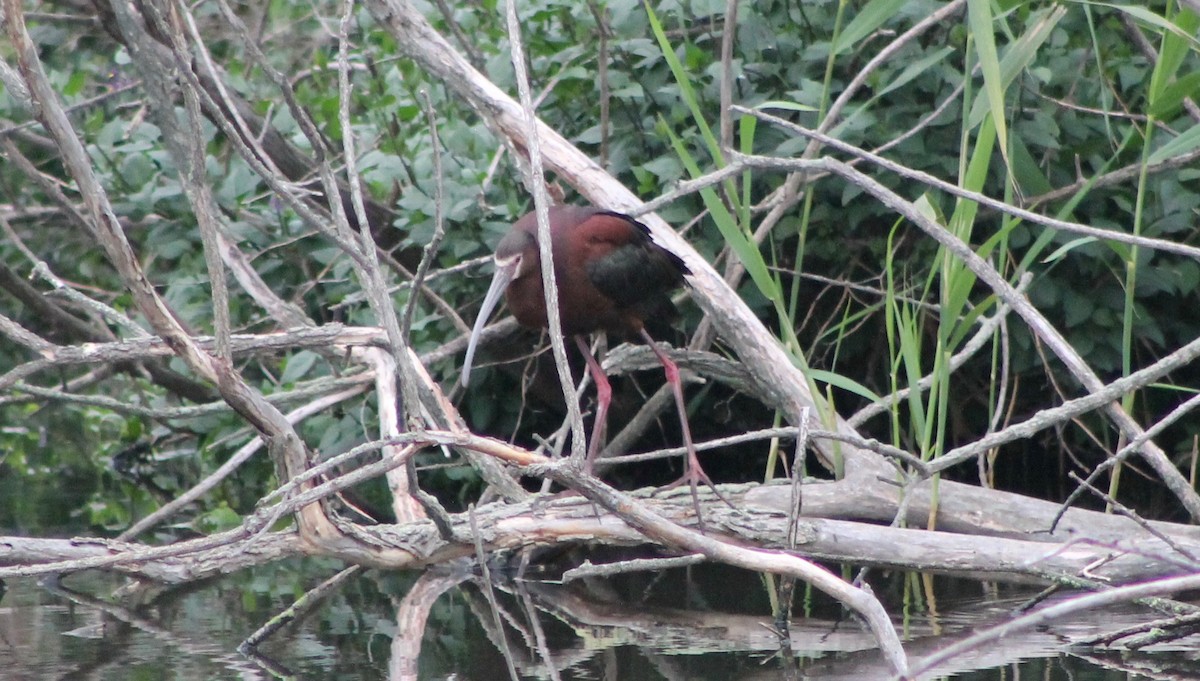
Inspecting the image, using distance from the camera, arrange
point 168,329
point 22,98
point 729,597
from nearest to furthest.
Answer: point 22,98, point 168,329, point 729,597

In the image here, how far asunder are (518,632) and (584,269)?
1.20 metres

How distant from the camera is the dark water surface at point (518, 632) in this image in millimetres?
3172

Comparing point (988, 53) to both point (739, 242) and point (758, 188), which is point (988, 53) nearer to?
point (739, 242)

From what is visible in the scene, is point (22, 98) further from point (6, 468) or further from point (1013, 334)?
point (6, 468)

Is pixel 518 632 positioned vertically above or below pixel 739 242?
below

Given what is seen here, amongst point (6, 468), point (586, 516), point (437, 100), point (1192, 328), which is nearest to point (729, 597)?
point (586, 516)

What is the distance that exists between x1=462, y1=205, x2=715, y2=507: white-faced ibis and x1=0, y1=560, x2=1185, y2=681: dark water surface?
49cm

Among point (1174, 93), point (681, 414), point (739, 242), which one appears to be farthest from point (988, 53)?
point (681, 414)

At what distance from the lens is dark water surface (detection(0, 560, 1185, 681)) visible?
10.4 feet

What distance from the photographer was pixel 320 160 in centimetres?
311

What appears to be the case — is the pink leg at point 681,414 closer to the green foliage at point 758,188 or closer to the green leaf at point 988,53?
the green foliage at point 758,188

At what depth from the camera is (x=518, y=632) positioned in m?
3.63

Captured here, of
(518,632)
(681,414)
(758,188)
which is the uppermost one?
(758,188)

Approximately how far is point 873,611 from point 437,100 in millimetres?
3861
